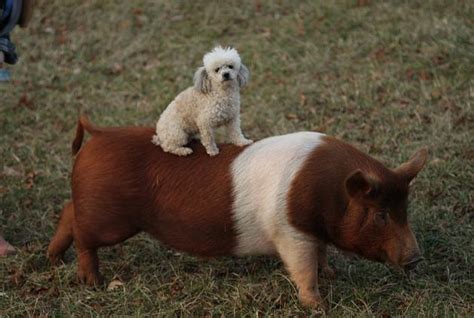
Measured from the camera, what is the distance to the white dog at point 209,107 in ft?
11.3

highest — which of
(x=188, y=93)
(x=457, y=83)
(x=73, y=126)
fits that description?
(x=188, y=93)

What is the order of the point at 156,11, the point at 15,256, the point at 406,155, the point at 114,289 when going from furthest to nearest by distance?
1. the point at 156,11
2. the point at 406,155
3. the point at 15,256
4. the point at 114,289

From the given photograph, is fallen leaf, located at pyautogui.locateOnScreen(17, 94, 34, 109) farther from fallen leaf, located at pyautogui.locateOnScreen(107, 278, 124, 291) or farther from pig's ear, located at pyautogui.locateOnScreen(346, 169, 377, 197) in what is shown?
pig's ear, located at pyautogui.locateOnScreen(346, 169, 377, 197)

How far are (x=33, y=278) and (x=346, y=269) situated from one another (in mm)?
1660

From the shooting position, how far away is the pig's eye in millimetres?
3404

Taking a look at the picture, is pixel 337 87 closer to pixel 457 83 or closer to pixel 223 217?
pixel 457 83

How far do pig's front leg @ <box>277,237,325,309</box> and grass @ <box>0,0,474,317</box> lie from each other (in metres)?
0.08

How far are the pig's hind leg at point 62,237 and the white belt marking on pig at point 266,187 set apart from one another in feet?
3.37

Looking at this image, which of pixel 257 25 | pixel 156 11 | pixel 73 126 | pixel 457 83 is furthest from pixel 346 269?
pixel 156 11

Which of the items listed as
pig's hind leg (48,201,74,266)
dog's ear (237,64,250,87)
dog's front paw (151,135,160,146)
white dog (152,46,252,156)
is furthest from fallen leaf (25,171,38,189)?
dog's ear (237,64,250,87)

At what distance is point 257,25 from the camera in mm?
8289

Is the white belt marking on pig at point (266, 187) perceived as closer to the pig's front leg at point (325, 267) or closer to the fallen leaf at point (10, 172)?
the pig's front leg at point (325, 267)

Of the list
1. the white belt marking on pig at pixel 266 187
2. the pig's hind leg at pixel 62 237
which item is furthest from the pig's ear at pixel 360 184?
the pig's hind leg at pixel 62 237

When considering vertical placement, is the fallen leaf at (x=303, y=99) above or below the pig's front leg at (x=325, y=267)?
above
